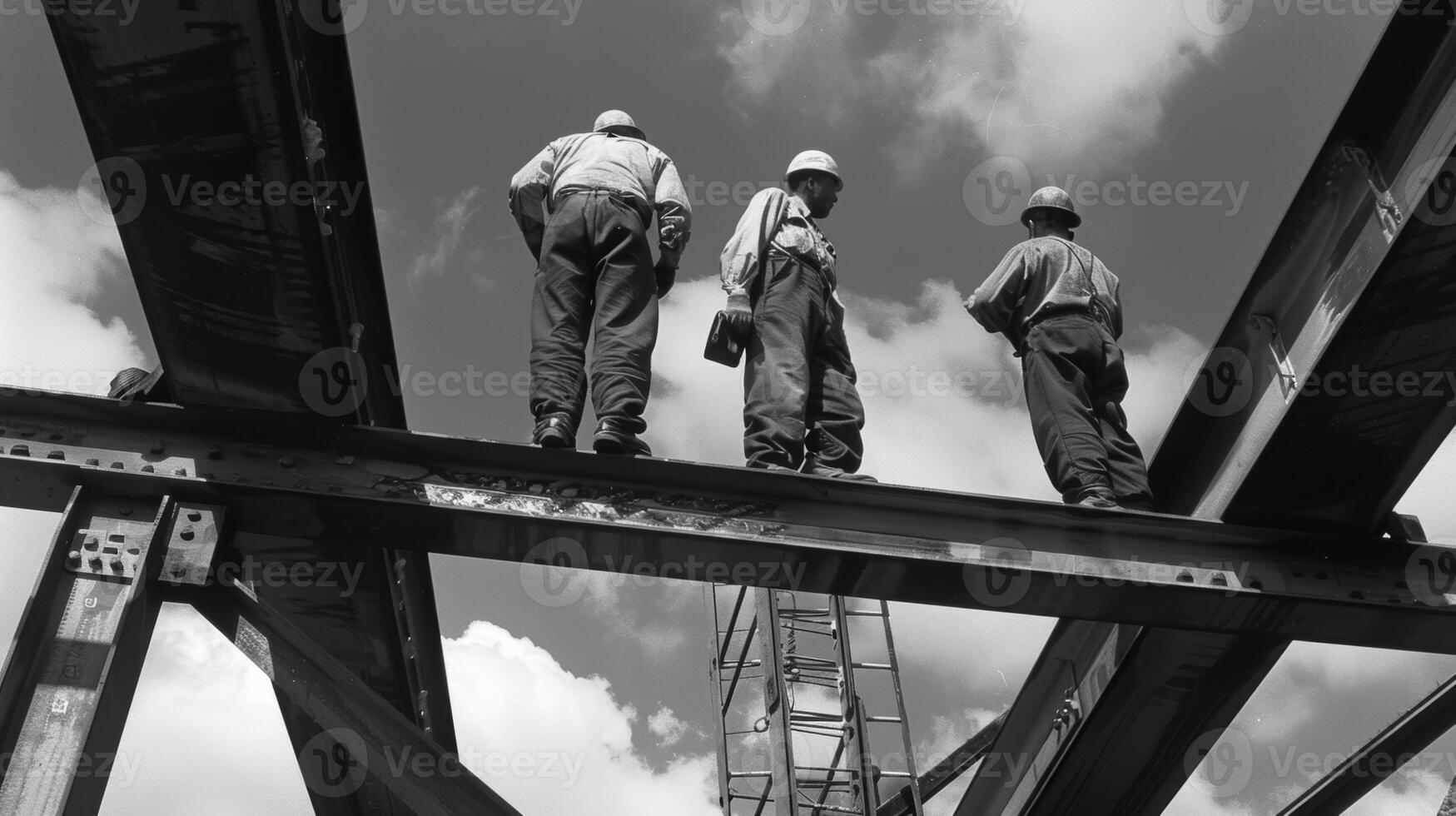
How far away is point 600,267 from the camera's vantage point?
584 centimetres

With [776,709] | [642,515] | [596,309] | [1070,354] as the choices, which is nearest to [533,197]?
[596,309]

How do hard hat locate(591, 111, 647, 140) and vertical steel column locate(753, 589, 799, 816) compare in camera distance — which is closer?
hard hat locate(591, 111, 647, 140)

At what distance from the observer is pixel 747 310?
19.9 ft

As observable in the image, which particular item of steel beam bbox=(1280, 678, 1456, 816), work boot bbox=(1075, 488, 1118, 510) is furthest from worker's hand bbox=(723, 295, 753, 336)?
steel beam bbox=(1280, 678, 1456, 816)

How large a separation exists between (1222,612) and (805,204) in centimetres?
307

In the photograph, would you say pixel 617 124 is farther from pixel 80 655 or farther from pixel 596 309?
pixel 80 655

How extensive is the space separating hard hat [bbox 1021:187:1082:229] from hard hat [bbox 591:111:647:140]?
7.05ft

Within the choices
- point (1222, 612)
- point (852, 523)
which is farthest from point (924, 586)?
point (1222, 612)

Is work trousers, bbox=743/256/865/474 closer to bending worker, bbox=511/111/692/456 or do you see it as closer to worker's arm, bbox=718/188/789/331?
worker's arm, bbox=718/188/789/331

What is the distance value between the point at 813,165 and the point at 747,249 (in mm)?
1067

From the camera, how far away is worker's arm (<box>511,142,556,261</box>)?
6.29 meters

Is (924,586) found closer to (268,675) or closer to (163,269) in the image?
(268,675)

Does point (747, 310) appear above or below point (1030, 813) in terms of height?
above

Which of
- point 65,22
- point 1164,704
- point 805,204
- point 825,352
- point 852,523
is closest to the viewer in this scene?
point 65,22
